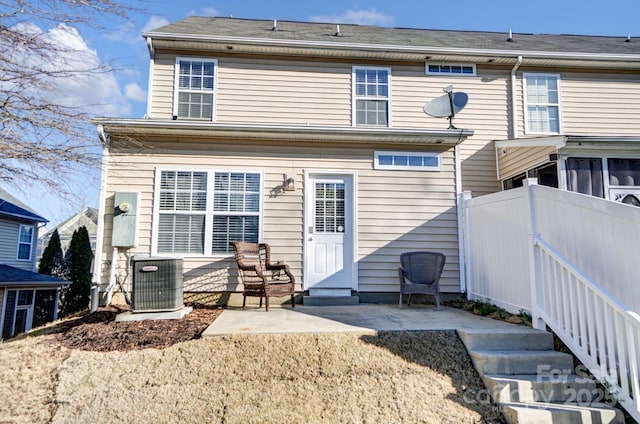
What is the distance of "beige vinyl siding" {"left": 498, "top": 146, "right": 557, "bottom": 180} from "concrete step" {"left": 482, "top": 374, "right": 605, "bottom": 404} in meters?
4.36

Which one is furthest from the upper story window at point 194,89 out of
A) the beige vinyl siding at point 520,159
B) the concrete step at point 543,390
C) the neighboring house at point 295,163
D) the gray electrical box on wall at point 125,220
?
the concrete step at point 543,390

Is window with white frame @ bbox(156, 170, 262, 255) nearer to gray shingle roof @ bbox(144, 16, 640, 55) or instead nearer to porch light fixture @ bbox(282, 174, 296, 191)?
porch light fixture @ bbox(282, 174, 296, 191)

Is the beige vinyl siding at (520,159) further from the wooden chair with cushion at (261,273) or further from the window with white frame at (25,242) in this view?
the window with white frame at (25,242)

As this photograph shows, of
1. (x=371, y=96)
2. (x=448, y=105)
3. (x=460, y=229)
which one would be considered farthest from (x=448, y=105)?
(x=460, y=229)

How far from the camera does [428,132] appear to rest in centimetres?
600

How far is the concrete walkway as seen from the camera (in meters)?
3.83

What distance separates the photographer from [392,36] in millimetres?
8914

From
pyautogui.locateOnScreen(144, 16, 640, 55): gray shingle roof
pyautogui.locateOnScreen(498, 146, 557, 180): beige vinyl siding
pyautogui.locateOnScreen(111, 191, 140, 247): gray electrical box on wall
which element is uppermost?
pyautogui.locateOnScreen(144, 16, 640, 55): gray shingle roof

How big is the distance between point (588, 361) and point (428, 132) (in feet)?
12.6

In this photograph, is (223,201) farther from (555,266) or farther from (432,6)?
(432,6)

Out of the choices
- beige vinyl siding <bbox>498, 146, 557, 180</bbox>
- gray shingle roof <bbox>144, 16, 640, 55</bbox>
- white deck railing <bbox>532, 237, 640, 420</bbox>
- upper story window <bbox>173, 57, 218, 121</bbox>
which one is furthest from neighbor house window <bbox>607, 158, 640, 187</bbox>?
upper story window <bbox>173, 57, 218, 121</bbox>

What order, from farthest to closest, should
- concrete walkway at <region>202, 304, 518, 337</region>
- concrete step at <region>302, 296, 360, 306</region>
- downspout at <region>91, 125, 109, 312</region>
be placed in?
concrete step at <region>302, 296, 360, 306</region>
downspout at <region>91, 125, 109, 312</region>
concrete walkway at <region>202, 304, 518, 337</region>

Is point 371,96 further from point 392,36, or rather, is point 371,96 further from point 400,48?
point 392,36

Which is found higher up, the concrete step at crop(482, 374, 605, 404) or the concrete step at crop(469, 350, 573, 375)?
the concrete step at crop(469, 350, 573, 375)
